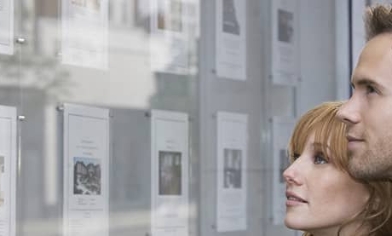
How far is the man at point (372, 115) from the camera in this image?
202 centimetres

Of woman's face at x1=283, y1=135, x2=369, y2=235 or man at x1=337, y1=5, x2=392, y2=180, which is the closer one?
man at x1=337, y1=5, x2=392, y2=180

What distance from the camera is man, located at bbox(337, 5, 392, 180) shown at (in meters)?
2.02

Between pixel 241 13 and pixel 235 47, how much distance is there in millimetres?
183

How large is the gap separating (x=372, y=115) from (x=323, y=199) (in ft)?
1.21

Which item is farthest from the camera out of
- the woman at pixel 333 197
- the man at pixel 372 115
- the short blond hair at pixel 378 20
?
the woman at pixel 333 197

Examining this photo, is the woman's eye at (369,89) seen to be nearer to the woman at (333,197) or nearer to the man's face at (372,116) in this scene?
the man's face at (372,116)

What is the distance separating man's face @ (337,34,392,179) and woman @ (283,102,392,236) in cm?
21

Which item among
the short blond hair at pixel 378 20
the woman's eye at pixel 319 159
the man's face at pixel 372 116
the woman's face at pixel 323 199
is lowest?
the woman's face at pixel 323 199

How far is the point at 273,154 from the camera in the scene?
4.30m

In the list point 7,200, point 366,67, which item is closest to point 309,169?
point 366,67

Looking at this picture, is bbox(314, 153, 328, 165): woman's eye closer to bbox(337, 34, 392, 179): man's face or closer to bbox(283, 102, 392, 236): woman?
bbox(283, 102, 392, 236): woman

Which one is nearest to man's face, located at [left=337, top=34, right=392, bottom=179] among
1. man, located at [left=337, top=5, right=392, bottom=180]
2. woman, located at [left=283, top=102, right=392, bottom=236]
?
man, located at [left=337, top=5, right=392, bottom=180]

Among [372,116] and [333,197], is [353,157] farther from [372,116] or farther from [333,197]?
[333,197]

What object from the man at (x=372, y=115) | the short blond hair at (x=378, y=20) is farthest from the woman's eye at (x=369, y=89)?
the short blond hair at (x=378, y=20)
